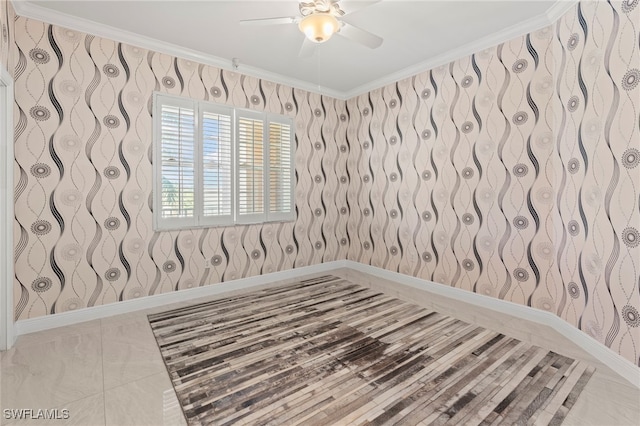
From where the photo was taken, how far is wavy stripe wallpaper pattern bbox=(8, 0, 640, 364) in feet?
7.49

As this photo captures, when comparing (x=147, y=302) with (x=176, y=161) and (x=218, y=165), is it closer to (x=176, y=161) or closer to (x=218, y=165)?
(x=176, y=161)

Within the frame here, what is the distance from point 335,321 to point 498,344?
1.41m

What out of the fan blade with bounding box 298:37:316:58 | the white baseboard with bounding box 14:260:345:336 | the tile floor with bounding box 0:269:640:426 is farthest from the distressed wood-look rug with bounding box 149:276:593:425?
the fan blade with bounding box 298:37:316:58

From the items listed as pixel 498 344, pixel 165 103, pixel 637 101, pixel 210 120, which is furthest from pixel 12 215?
pixel 637 101

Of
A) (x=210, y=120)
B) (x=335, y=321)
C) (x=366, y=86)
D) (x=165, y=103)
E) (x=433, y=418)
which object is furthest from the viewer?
(x=366, y=86)

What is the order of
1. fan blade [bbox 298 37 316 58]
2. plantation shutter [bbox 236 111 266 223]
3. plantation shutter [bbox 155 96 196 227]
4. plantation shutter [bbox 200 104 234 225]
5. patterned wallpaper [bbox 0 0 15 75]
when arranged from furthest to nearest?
plantation shutter [bbox 236 111 266 223] < plantation shutter [bbox 200 104 234 225] < plantation shutter [bbox 155 96 196 227] < fan blade [bbox 298 37 316 58] < patterned wallpaper [bbox 0 0 15 75]

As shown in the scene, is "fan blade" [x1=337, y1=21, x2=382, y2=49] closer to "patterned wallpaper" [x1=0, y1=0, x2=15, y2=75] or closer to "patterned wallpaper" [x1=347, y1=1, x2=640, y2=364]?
"patterned wallpaper" [x1=347, y1=1, x2=640, y2=364]

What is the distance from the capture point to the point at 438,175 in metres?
3.80

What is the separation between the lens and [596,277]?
238cm

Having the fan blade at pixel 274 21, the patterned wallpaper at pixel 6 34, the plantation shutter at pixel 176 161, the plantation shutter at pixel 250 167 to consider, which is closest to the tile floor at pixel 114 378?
the plantation shutter at pixel 176 161

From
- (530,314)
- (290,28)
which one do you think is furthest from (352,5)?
(530,314)

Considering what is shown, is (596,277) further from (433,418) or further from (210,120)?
(210,120)

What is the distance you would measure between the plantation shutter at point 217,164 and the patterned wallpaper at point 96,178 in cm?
18

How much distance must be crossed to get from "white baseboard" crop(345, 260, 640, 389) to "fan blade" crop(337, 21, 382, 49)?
9.46 feet
